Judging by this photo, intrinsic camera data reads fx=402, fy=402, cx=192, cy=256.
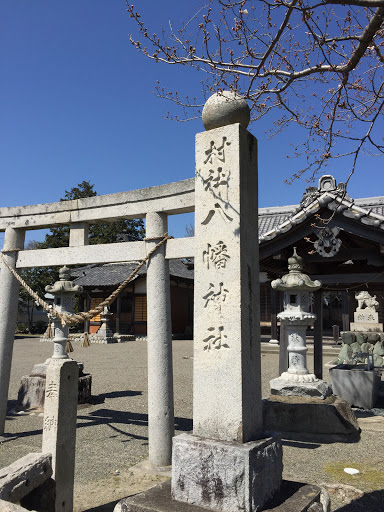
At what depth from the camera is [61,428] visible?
11.5ft

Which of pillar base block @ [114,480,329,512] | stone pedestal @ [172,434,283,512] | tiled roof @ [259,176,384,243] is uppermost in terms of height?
tiled roof @ [259,176,384,243]

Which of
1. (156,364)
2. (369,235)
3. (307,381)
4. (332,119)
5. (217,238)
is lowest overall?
(307,381)

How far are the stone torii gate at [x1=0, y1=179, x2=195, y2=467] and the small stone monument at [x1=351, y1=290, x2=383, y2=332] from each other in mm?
13878

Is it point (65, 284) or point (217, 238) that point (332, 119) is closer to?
point (217, 238)

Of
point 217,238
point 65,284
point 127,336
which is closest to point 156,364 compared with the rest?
point 217,238

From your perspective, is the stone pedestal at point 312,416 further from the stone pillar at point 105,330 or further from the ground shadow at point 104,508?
the stone pillar at point 105,330

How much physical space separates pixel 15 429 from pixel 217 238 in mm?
5238

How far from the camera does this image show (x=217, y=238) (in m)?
2.92

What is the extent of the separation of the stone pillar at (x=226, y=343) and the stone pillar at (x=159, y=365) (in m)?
1.73

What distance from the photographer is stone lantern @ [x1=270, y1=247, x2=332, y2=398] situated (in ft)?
21.7

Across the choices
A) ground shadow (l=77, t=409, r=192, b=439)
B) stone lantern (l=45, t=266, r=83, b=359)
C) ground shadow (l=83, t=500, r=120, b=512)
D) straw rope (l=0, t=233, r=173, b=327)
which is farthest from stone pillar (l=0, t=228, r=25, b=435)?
ground shadow (l=83, t=500, r=120, b=512)

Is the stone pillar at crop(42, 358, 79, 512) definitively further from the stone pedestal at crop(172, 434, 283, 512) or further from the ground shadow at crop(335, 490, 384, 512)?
the ground shadow at crop(335, 490, 384, 512)

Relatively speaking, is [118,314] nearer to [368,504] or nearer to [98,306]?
[98,306]

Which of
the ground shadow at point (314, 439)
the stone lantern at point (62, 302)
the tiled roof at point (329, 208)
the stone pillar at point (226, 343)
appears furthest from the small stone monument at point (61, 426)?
the tiled roof at point (329, 208)
